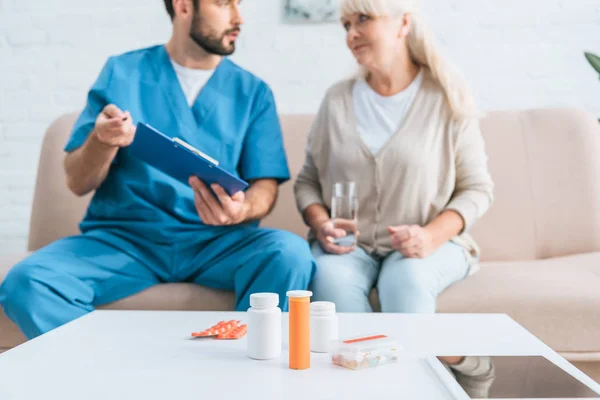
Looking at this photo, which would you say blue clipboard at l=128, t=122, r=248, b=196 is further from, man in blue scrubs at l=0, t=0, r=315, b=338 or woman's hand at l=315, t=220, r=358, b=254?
woman's hand at l=315, t=220, r=358, b=254

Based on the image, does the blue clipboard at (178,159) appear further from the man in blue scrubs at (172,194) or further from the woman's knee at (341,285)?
the woman's knee at (341,285)

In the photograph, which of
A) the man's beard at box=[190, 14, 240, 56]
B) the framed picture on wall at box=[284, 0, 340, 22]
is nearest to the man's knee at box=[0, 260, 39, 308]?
the man's beard at box=[190, 14, 240, 56]

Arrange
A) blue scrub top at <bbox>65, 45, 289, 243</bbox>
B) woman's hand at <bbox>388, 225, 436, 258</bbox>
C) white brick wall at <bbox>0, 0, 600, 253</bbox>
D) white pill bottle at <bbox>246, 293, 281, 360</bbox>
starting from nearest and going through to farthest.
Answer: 1. white pill bottle at <bbox>246, 293, 281, 360</bbox>
2. woman's hand at <bbox>388, 225, 436, 258</bbox>
3. blue scrub top at <bbox>65, 45, 289, 243</bbox>
4. white brick wall at <bbox>0, 0, 600, 253</bbox>

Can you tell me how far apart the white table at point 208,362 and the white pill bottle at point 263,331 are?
0.05ft

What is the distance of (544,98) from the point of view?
2.34m

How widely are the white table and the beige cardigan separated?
53 centimetres

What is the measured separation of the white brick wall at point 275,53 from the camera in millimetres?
2312

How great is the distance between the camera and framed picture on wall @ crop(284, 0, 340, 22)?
235 centimetres

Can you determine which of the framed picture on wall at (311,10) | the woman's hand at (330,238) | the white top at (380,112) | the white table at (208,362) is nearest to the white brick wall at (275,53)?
the framed picture on wall at (311,10)

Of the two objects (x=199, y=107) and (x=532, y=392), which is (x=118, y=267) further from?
(x=532, y=392)

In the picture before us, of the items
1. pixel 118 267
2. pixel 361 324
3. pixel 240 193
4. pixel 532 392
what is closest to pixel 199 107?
pixel 240 193

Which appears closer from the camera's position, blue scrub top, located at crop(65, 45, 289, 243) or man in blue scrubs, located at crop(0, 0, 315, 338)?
man in blue scrubs, located at crop(0, 0, 315, 338)

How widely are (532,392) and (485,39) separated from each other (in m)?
1.84

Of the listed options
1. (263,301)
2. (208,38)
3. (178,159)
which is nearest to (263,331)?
(263,301)
